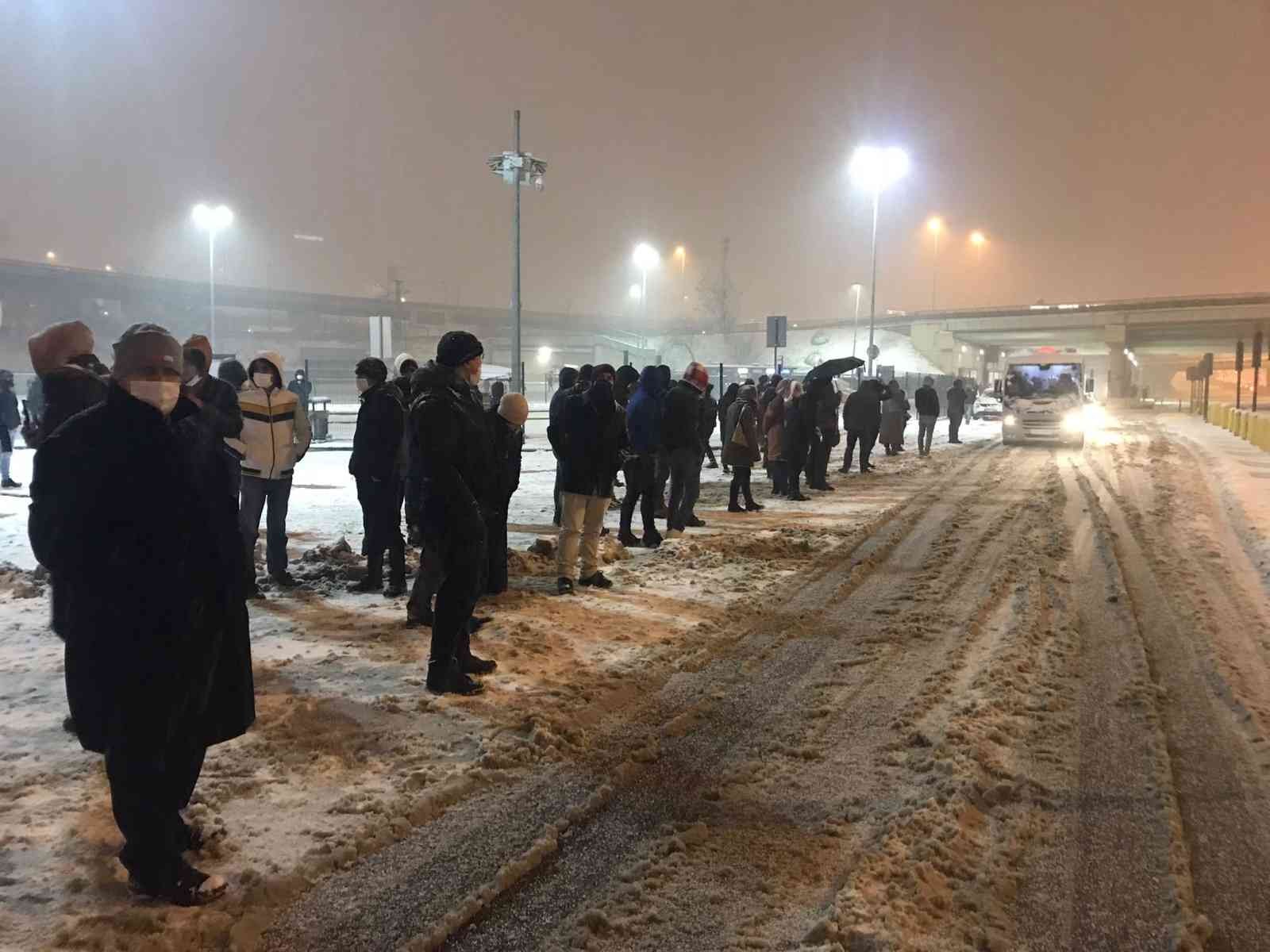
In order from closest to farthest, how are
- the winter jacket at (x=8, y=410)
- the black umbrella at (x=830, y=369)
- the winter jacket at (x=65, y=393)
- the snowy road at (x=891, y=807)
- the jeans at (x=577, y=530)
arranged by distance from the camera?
1. the snowy road at (x=891, y=807)
2. the winter jacket at (x=65, y=393)
3. the jeans at (x=577, y=530)
4. the black umbrella at (x=830, y=369)
5. the winter jacket at (x=8, y=410)

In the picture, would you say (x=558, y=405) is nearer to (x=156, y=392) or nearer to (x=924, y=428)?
(x=156, y=392)

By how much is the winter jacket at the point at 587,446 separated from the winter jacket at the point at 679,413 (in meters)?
2.61

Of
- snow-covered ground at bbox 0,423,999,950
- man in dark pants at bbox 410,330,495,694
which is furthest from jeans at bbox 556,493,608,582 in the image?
man in dark pants at bbox 410,330,495,694

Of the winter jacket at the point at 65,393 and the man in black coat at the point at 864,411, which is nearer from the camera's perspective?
the winter jacket at the point at 65,393

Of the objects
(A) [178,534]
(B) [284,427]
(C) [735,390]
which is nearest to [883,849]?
(A) [178,534]

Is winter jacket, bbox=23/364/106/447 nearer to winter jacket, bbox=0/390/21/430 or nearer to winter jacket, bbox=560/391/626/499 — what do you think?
winter jacket, bbox=560/391/626/499

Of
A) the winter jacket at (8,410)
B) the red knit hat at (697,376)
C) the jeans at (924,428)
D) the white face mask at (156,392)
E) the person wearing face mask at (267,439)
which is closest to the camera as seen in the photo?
the white face mask at (156,392)

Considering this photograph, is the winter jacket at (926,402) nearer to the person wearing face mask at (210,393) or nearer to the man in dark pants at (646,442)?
the man in dark pants at (646,442)

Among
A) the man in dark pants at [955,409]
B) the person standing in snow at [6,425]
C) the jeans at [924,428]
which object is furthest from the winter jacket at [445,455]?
the man in dark pants at [955,409]

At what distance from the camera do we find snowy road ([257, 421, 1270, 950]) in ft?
10.3

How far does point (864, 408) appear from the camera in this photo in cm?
1728

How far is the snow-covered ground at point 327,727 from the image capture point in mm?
3248

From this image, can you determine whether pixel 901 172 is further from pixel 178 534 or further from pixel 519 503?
pixel 178 534

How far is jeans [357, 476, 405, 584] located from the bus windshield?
22.1 meters
